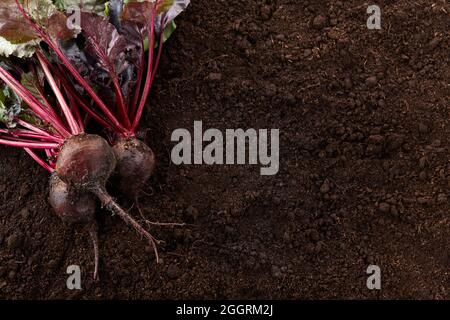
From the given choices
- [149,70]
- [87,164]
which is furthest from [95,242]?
[149,70]

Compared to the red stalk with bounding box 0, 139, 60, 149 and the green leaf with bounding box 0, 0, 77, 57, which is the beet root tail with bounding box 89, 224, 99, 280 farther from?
the green leaf with bounding box 0, 0, 77, 57

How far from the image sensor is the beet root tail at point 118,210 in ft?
8.45

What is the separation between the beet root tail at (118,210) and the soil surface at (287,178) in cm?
10

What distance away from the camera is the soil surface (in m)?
2.65

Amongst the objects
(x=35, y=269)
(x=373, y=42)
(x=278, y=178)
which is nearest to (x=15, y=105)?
(x=35, y=269)

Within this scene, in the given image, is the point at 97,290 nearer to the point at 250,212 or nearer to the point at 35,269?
the point at 35,269

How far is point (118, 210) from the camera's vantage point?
2596mm

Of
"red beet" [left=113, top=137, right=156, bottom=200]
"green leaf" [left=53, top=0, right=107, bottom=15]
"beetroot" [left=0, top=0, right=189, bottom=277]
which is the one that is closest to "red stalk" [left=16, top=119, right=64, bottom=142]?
"beetroot" [left=0, top=0, right=189, bottom=277]

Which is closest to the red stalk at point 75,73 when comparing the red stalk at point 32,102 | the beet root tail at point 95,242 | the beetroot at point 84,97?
the beetroot at point 84,97

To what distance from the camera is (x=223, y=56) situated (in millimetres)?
3016

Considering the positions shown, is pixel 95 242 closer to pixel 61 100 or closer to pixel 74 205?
pixel 74 205

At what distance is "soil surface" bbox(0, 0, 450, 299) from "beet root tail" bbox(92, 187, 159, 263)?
104mm

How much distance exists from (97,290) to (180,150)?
0.70 meters

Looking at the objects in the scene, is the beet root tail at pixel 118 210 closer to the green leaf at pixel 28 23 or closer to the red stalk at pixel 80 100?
the red stalk at pixel 80 100
